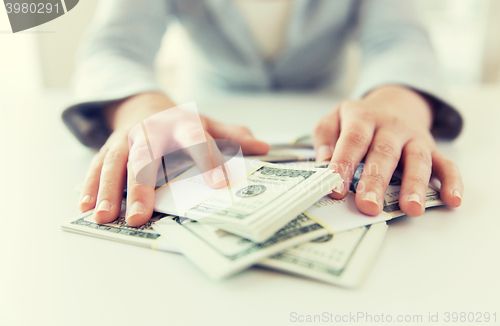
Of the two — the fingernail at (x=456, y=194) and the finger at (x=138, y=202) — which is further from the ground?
the finger at (x=138, y=202)

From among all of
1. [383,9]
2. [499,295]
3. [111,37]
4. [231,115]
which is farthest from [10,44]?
[499,295]

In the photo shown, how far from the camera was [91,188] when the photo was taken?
1.66ft

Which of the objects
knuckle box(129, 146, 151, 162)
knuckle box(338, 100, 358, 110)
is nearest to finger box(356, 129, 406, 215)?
knuckle box(338, 100, 358, 110)

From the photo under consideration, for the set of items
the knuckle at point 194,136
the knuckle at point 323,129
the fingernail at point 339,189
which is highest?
the knuckle at point 194,136

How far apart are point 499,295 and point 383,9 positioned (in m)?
1.08

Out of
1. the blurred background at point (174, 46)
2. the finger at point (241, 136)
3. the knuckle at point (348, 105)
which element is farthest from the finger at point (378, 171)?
the blurred background at point (174, 46)

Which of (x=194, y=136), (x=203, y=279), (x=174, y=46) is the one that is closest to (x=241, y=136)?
(x=194, y=136)

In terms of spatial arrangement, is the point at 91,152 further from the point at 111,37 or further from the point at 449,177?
the point at 449,177

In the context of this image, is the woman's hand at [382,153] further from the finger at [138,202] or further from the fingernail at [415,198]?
the finger at [138,202]

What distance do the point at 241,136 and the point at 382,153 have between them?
263mm

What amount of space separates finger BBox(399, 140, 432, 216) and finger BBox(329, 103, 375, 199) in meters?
0.07

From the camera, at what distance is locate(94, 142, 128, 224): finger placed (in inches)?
17.6

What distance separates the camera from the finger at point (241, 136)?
63 cm

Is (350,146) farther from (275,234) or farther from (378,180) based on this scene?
(275,234)
